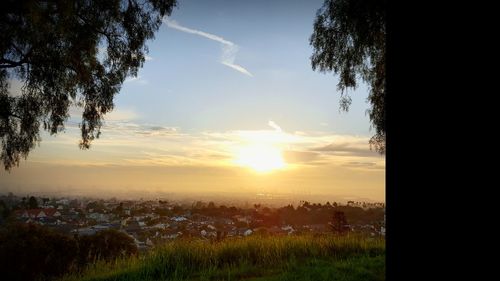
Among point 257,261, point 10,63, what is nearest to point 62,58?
point 10,63

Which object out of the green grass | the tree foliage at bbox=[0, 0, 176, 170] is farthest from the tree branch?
the green grass

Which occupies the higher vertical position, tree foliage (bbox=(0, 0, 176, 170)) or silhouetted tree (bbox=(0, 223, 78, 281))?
tree foliage (bbox=(0, 0, 176, 170))

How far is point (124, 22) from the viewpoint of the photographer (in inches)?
579

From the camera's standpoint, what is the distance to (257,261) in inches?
518

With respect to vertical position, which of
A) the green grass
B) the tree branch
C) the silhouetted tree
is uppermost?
the tree branch

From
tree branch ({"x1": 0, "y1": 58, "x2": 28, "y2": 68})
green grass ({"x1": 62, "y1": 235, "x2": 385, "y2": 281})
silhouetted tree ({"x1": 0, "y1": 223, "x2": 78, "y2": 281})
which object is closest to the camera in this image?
green grass ({"x1": 62, "y1": 235, "x2": 385, "y2": 281})

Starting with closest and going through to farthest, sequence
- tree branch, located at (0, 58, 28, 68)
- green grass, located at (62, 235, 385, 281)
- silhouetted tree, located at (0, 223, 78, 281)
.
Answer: green grass, located at (62, 235, 385, 281)
tree branch, located at (0, 58, 28, 68)
silhouetted tree, located at (0, 223, 78, 281)

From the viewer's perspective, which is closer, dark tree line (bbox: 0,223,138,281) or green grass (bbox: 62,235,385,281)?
green grass (bbox: 62,235,385,281)

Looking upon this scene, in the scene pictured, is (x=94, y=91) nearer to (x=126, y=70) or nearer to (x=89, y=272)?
(x=126, y=70)

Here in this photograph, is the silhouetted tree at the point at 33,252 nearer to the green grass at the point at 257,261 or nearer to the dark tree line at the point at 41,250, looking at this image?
the dark tree line at the point at 41,250

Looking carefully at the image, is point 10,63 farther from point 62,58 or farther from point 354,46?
point 354,46

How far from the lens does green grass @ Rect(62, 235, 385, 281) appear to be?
11516mm

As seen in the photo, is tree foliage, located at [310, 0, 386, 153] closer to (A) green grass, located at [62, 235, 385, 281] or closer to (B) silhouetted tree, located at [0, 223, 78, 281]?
(A) green grass, located at [62, 235, 385, 281]

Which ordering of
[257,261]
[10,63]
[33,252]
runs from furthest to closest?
[33,252]
[10,63]
[257,261]
